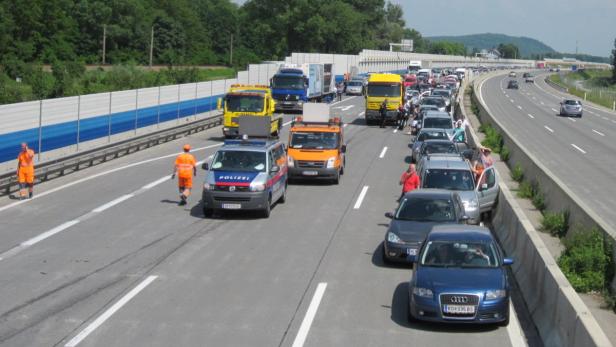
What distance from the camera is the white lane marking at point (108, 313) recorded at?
11.7m

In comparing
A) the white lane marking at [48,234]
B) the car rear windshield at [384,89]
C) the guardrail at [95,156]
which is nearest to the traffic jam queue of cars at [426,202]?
the white lane marking at [48,234]

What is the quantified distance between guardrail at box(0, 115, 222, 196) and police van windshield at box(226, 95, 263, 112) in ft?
11.1

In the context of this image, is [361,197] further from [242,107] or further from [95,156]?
[242,107]

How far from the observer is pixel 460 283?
493 inches

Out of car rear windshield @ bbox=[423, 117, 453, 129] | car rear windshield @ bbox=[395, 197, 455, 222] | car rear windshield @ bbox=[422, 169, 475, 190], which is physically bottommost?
car rear windshield @ bbox=[395, 197, 455, 222]

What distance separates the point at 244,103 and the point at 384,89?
12754mm

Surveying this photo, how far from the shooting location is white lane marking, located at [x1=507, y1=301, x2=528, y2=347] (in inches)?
474

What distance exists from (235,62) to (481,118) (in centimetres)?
9360

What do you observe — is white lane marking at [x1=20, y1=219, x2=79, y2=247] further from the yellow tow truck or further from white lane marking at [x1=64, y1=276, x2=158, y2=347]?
the yellow tow truck

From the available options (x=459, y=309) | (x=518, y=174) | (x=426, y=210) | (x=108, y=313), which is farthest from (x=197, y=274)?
(x=518, y=174)

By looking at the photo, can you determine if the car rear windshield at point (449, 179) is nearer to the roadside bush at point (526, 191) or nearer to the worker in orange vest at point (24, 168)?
the roadside bush at point (526, 191)

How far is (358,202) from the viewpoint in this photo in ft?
81.2

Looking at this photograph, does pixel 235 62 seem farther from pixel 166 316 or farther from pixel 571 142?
pixel 166 316

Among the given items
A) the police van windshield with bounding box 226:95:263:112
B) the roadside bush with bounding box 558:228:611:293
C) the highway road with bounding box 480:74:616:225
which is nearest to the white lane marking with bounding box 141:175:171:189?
the police van windshield with bounding box 226:95:263:112
